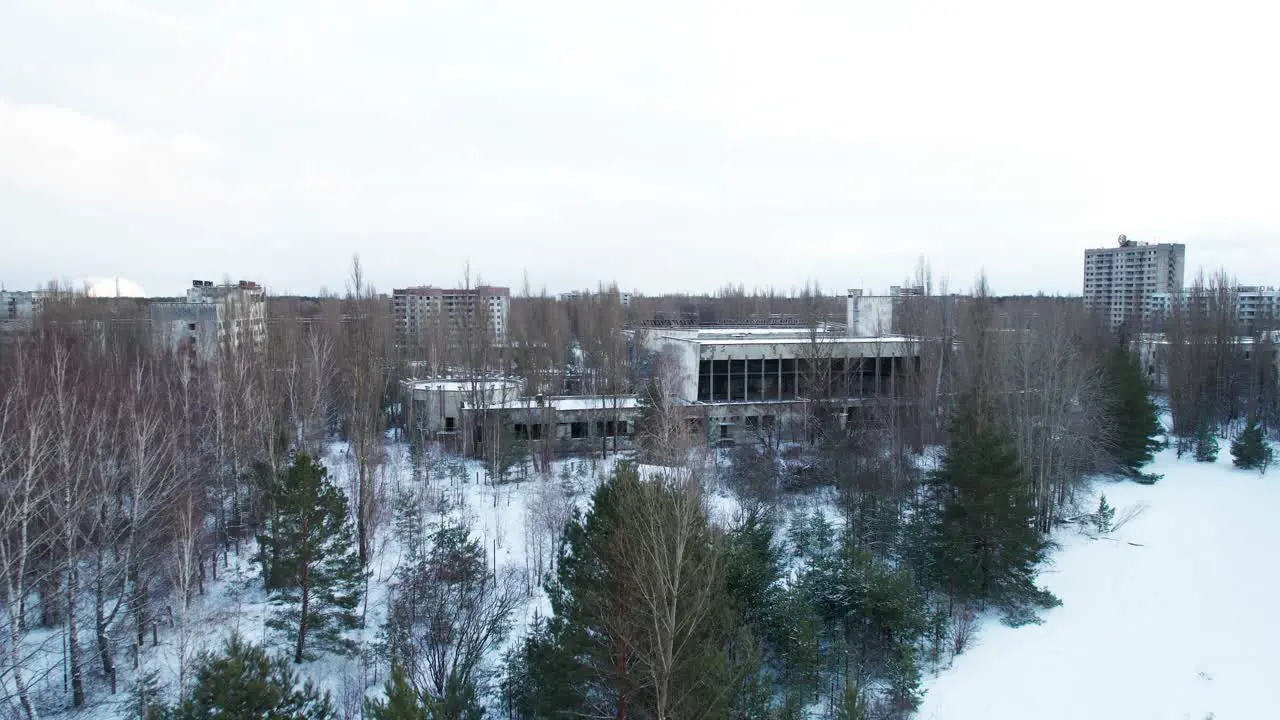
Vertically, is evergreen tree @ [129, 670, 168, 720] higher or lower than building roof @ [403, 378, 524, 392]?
lower

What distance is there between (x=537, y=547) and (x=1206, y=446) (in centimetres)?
2497

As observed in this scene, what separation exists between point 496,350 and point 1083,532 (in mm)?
28407

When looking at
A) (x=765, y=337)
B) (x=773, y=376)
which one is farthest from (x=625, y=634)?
(x=765, y=337)

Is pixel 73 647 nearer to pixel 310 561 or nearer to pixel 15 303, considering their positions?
pixel 310 561

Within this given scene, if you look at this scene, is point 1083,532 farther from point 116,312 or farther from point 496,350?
point 116,312

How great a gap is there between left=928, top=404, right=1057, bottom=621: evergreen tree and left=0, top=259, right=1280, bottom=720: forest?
0.07 m

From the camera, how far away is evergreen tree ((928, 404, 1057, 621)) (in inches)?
580

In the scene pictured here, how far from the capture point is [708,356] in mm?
29844

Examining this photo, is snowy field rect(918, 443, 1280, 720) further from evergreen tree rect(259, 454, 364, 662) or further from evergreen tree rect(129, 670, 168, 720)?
evergreen tree rect(129, 670, 168, 720)

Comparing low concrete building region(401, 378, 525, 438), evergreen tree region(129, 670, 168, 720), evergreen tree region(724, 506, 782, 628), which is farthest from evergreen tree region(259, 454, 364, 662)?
low concrete building region(401, 378, 525, 438)

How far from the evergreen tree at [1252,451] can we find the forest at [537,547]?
15cm

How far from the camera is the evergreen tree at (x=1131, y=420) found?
2408cm

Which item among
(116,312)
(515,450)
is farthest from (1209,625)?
(116,312)

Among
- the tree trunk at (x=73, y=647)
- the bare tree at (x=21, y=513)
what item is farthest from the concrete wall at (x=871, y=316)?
the tree trunk at (x=73, y=647)
